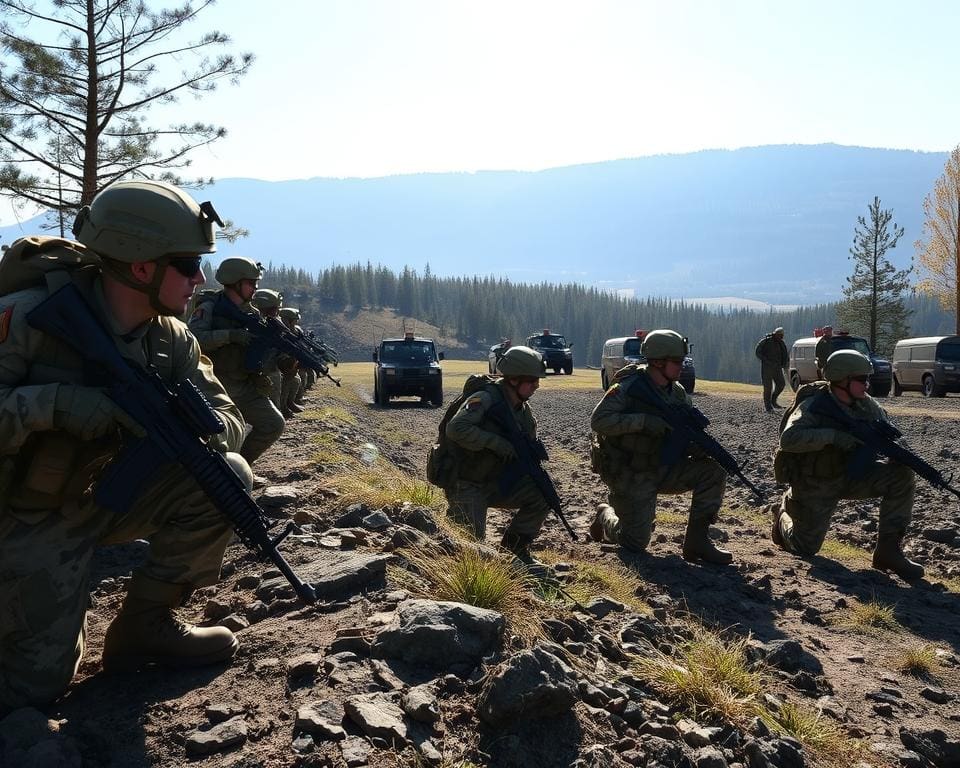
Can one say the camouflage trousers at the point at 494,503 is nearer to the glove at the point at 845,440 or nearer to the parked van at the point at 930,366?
the glove at the point at 845,440

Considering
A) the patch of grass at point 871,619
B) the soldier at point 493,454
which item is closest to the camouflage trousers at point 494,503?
the soldier at point 493,454

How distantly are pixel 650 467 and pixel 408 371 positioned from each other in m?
16.1

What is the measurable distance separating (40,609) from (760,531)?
284 inches

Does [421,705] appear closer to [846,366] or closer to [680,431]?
[680,431]

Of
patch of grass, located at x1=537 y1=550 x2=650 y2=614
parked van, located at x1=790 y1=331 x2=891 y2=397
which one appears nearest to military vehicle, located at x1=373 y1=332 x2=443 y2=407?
parked van, located at x1=790 y1=331 x2=891 y2=397

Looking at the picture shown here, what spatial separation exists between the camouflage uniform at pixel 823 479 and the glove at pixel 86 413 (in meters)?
5.75

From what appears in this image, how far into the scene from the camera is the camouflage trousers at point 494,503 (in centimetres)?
665

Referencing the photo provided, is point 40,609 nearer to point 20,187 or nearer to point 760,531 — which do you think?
point 760,531

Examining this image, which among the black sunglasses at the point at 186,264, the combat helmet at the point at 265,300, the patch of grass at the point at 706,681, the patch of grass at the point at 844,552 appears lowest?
the patch of grass at the point at 844,552

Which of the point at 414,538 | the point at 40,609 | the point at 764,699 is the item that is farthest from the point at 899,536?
the point at 40,609

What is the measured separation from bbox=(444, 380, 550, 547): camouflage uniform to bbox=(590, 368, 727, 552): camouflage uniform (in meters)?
0.93

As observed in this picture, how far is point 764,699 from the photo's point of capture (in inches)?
156

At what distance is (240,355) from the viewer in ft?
25.5

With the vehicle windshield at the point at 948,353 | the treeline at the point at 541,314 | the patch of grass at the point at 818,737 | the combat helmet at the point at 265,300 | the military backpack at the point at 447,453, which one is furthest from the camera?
the treeline at the point at 541,314
